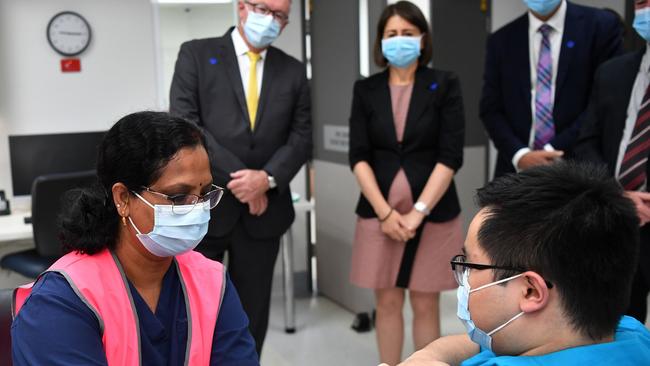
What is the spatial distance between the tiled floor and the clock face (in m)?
1.19

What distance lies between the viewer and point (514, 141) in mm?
2553

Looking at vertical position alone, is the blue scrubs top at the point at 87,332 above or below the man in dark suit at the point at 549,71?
below

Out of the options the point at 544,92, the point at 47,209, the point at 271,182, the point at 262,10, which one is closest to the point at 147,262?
the point at 271,182

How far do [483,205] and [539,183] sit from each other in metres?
0.11

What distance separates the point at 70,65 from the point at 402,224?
Result: 2.43m

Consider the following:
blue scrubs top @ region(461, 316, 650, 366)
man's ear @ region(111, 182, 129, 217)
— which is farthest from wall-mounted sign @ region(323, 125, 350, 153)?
blue scrubs top @ region(461, 316, 650, 366)

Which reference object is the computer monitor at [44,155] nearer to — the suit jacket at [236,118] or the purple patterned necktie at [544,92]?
the suit jacket at [236,118]

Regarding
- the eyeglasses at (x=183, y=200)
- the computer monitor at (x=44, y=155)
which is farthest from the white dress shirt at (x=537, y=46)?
the computer monitor at (x=44, y=155)

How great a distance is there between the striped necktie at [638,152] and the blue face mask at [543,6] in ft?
Answer: 1.66

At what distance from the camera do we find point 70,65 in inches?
155

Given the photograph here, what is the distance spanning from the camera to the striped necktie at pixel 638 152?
2.15 metres

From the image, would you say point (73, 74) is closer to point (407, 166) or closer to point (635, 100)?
point (407, 166)

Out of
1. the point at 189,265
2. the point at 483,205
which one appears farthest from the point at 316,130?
the point at 483,205

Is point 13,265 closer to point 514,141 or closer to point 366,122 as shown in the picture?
point 366,122
